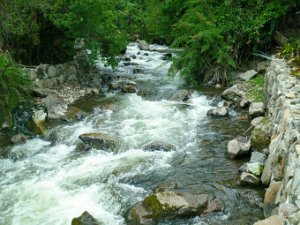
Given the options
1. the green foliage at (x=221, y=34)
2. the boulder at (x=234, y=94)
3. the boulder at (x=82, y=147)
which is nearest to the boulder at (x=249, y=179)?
the boulder at (x=82, y=147)

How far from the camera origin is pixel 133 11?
84.2 ft

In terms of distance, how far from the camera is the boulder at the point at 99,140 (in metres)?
8.94

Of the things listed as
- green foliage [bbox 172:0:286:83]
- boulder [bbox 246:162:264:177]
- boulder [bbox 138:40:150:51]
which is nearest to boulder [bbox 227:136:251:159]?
boulder [bbox 246:162:264:177]

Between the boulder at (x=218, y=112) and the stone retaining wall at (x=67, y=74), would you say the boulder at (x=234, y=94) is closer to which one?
the boulder at (x=218, y=112)

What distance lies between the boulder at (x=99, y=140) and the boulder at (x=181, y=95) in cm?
431

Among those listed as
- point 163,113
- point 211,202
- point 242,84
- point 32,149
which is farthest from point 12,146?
point 242,84

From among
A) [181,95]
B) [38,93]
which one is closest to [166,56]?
[181,95]

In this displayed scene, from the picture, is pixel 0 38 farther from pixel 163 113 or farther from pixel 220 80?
pixel 220 80

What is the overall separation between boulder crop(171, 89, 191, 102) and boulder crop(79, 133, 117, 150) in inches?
170

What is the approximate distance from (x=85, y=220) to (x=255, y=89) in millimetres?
8422

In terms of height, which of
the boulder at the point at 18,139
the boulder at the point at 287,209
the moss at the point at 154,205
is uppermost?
the boulder at the point at 287,209

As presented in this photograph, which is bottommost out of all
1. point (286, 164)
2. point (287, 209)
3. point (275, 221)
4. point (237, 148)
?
point (237, 148)

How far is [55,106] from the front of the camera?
11609 millimetres

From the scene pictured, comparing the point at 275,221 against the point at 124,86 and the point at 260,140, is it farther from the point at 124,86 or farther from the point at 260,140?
the point at 124,86
